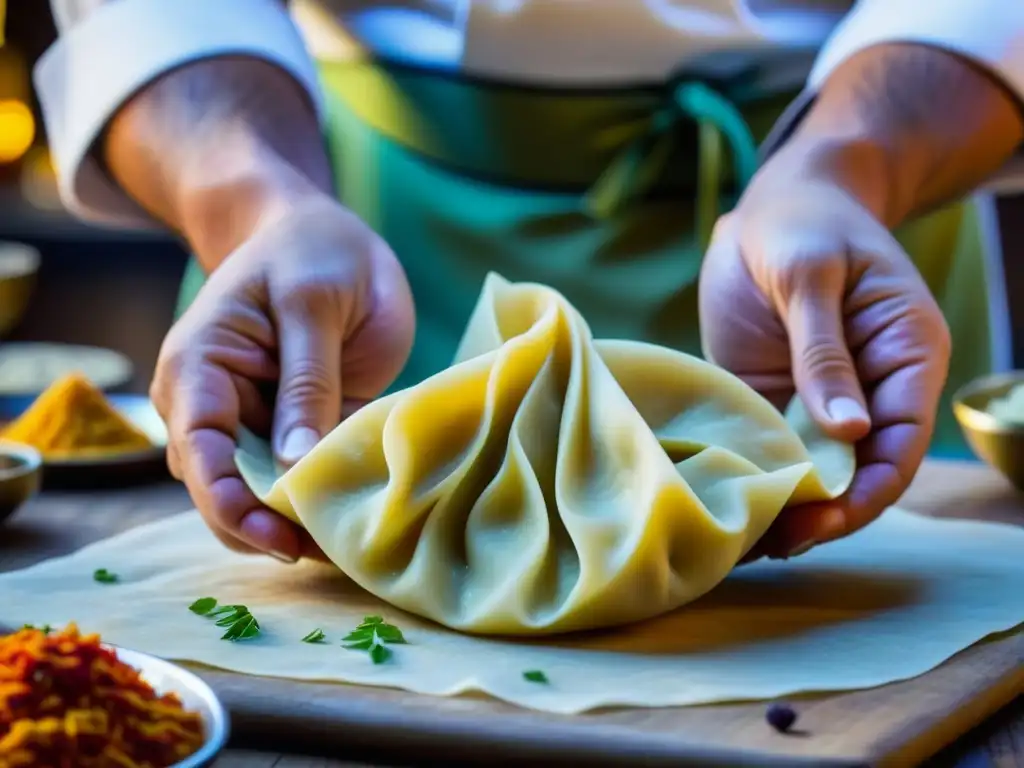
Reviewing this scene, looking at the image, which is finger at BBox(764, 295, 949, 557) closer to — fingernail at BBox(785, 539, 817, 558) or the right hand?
fingernail at BBox(785, 539, 817, 558)

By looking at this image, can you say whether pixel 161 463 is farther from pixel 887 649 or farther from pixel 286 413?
pixel 887 649

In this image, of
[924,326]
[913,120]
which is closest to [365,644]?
[924,326]

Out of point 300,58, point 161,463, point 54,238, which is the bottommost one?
point 54,238

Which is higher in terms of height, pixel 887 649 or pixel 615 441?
pixel 615 441

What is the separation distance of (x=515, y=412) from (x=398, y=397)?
112 mm

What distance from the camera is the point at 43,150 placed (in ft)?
17.6

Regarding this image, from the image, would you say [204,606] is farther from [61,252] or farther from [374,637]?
[61,252]

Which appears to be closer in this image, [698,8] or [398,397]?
[398,397]

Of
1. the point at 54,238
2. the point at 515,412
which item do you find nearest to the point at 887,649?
the point at 515,412

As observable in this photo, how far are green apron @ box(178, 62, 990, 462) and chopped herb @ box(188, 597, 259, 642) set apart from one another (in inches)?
35.3

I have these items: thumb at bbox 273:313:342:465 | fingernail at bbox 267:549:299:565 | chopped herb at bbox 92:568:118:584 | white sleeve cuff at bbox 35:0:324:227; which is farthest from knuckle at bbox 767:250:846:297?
white sleeve cuff at bbox 35:0:324:227

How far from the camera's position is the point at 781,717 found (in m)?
1.03

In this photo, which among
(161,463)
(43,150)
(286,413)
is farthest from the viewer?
(43,150)

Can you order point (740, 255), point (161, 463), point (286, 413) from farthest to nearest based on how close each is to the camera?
point (161, 463) → point (740, 255) → point (286, 413)
